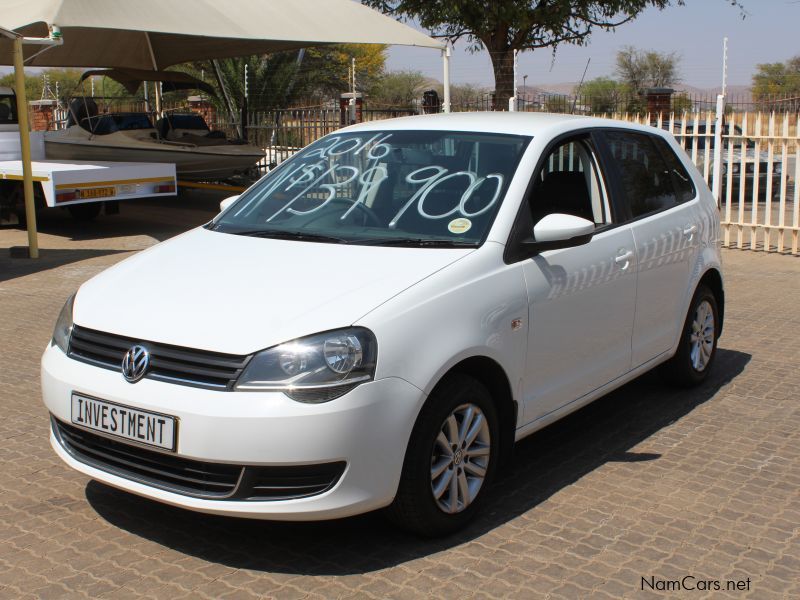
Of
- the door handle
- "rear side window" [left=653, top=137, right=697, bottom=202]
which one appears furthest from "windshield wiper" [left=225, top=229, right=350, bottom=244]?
"rear side window" [left=653, top=137, right=697, bottom=202]

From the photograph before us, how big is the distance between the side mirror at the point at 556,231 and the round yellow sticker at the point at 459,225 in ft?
0.92

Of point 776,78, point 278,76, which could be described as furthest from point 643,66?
point 278,76

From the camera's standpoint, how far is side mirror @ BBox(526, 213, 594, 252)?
4355 mm

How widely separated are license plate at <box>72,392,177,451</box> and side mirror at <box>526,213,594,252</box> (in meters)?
1.79

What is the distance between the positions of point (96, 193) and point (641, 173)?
31.7 feet

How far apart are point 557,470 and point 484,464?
33.9 inches

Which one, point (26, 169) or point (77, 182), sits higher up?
point (26, 169)

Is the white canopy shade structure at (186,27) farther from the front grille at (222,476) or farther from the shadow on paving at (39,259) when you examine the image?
the front grille at (222,476)

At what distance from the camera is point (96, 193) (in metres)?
13.5

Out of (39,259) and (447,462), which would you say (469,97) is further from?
(447,462)

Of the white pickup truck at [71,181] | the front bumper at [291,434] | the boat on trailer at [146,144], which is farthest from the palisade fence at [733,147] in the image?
the front bumper at [291,434]

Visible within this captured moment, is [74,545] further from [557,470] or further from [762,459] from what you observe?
[762,459]

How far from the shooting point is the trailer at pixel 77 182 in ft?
43.0

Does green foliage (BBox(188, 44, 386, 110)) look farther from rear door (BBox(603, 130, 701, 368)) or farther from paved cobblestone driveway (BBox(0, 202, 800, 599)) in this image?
paved cobblestone driveway (BBox(0, 202, 800, 599))
